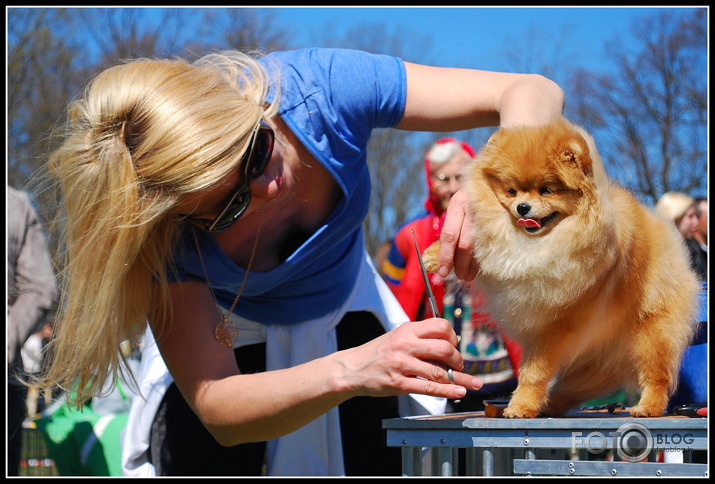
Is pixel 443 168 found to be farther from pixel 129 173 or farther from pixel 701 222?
pixel 129 173

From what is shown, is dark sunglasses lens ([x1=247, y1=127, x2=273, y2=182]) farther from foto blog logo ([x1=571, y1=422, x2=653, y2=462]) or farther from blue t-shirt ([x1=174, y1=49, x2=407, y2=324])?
foto blog logo ([x1=571, y1=422, x2=653, y2=462])

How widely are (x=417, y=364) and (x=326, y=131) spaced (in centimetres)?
79

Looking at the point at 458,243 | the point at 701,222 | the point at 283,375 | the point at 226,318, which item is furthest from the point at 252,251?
the point at 701,222

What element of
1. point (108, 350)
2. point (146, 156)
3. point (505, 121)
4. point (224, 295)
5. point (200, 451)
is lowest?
point (200, 451)

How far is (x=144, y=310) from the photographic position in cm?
201

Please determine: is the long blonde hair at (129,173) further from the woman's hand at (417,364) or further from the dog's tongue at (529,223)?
the dog's tongue at (529,223)

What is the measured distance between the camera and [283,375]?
5.74ft

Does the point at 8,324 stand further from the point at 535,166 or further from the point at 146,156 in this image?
the point at 535,166

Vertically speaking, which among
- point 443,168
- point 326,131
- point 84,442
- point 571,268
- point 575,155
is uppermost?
point 443,168

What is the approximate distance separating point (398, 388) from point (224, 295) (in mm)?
936

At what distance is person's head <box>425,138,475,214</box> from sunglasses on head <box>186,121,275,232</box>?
228cm

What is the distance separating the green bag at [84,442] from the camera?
391 cm

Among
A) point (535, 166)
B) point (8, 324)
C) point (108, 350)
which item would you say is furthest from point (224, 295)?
point (8, 324)

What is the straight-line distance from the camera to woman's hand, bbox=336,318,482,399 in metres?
1.47
